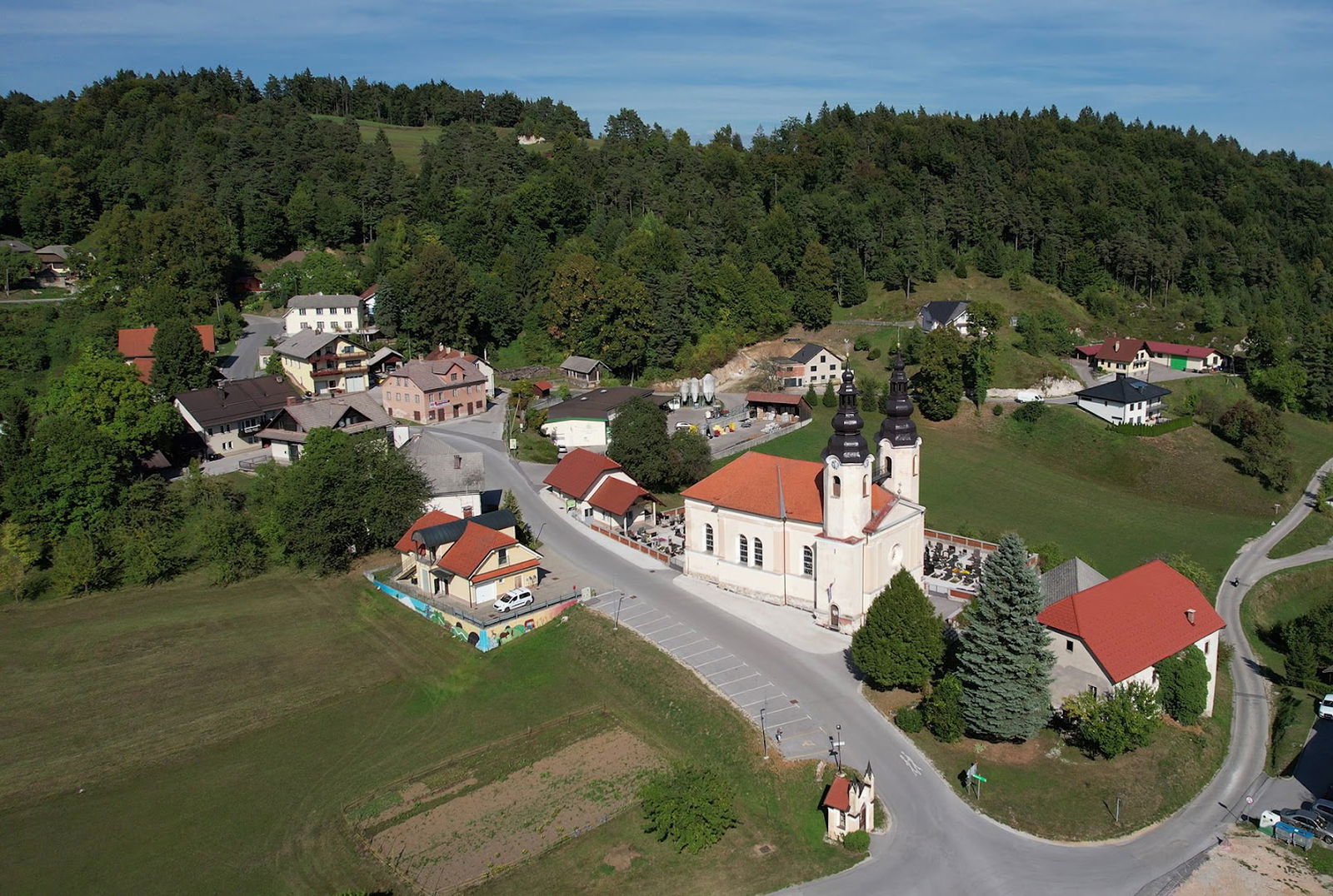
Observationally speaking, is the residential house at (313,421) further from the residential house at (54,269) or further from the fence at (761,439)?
the residential house at (54,269)

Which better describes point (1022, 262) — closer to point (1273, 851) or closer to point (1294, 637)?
point (1294, 637)

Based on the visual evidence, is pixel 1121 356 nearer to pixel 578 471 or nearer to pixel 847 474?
pixel 578 471

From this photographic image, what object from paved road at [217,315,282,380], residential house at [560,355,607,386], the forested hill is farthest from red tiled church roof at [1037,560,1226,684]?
paved road at [217,315,282,380]

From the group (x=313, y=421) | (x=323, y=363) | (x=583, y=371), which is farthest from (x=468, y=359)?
(x=313, y=421)

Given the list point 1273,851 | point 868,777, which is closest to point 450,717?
point 868,777

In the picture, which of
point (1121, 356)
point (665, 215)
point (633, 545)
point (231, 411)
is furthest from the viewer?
point (665, 215)

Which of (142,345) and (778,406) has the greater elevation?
(142,345)

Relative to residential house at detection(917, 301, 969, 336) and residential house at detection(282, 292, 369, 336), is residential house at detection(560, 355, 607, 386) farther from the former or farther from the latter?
residential house at detection(917, 301, 969, 336)
